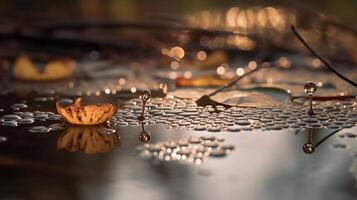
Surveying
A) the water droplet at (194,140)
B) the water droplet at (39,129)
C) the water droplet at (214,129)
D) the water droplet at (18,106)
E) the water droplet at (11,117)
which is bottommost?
the water droplet at (194,140)

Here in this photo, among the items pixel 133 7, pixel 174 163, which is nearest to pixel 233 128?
pixel 174 163

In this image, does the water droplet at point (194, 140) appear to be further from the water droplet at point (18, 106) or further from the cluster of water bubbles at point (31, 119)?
the water droplet at point (18, 106)

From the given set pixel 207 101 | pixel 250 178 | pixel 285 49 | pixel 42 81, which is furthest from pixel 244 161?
pixel 285 49

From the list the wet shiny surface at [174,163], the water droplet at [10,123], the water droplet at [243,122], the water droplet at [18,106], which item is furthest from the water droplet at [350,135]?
the water droplet at [18,106]

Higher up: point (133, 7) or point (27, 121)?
point (133, 7)

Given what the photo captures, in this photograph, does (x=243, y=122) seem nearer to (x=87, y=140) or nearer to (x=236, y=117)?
(x=236, y=117)

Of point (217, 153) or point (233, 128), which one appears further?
point (233, 128)

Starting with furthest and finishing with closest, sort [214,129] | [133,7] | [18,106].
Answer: [133,7] → [18,106] → [214,129]

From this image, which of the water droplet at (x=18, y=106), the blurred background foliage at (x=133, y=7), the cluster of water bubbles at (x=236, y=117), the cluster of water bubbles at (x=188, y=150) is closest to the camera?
the cluster of water bubbles at (x=188, y=150)

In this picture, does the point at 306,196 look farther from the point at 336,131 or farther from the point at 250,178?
the point at 336,131
